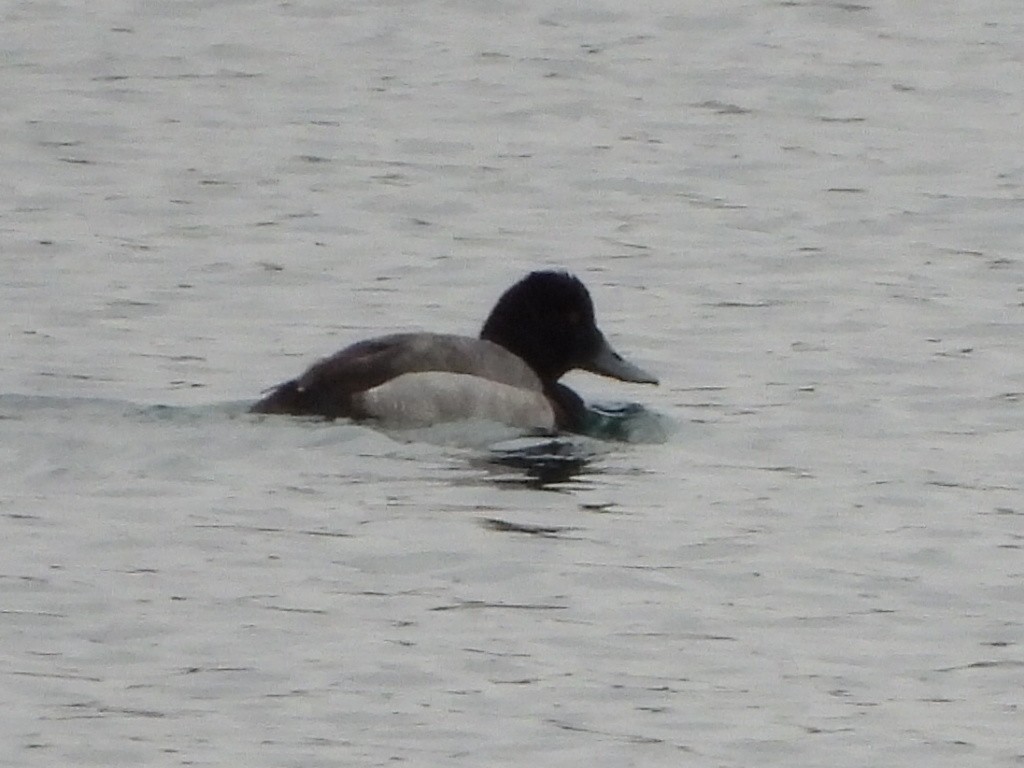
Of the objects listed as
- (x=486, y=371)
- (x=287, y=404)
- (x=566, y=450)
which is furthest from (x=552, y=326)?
(x=287, y=404)

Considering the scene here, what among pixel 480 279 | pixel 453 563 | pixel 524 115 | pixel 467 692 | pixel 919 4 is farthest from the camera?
pixel 919 4

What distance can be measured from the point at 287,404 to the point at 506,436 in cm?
96

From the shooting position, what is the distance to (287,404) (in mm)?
12609

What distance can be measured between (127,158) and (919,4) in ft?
21.5

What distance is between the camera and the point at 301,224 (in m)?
16.7

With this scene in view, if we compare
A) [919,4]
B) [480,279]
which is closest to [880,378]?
[480,279]

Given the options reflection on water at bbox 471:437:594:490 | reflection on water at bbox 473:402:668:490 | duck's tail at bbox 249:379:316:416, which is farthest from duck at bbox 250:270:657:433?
reflection on water at bbox 471:437:594:490

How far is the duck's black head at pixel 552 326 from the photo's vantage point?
13.9m

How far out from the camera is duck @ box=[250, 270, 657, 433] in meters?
12.8

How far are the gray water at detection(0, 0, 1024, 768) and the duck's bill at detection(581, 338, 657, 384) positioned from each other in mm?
254

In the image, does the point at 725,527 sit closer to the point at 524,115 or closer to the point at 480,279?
the point at 480,279

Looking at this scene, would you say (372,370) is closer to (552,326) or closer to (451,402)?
(451,402)

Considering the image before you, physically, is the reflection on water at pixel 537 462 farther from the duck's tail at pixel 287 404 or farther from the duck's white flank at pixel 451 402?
the duck's tail at pixel 287 404

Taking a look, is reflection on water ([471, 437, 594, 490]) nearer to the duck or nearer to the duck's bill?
the duck
